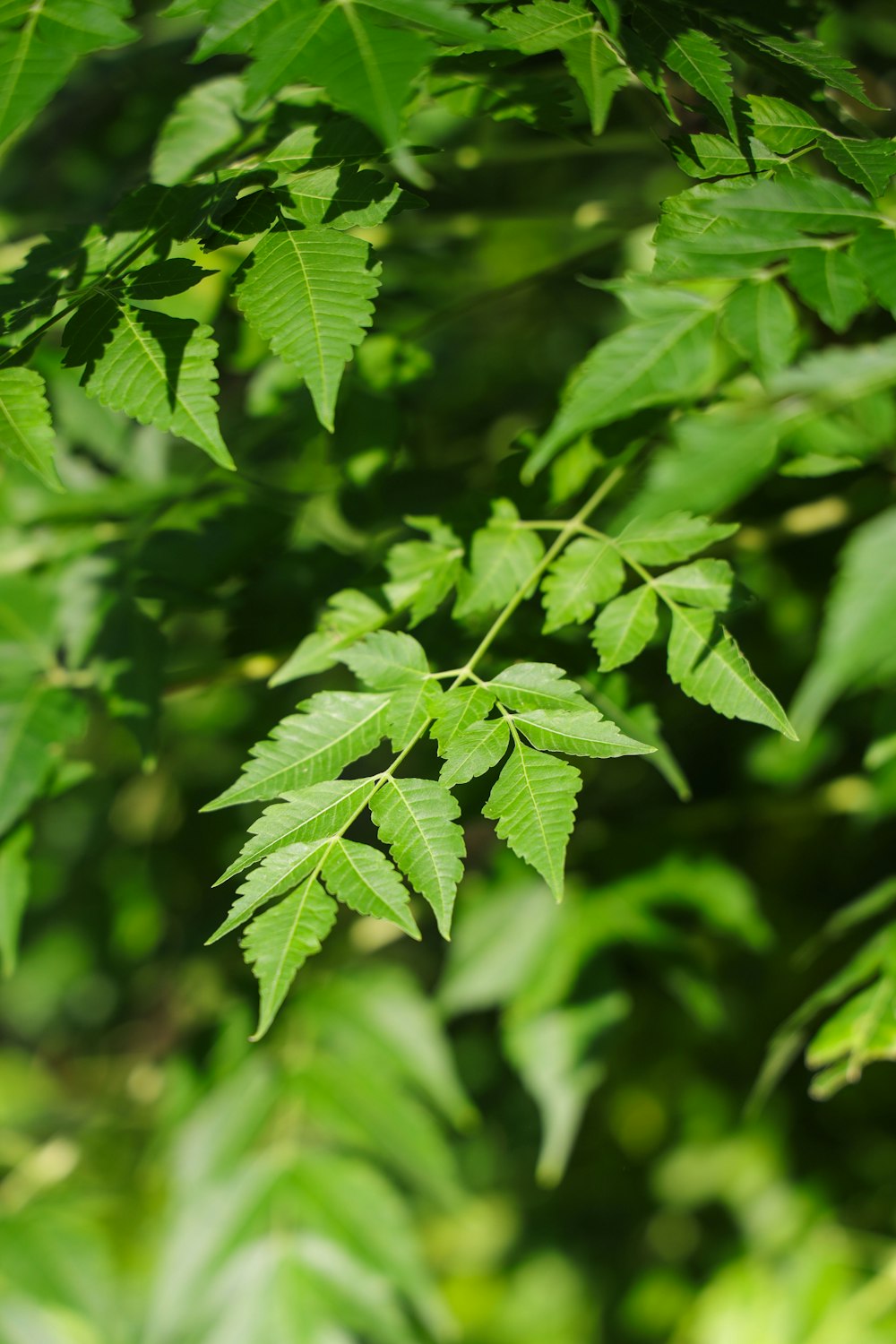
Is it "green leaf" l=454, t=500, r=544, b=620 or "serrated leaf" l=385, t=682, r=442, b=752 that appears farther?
"green leaf" l=454, t=500, r=544, b=620

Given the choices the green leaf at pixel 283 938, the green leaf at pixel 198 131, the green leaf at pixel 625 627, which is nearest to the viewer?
the green leaf at pixel 283 938

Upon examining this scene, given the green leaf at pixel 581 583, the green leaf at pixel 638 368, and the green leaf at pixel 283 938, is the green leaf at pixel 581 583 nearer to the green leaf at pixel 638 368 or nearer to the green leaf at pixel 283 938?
the green leaf at pixel 638 368

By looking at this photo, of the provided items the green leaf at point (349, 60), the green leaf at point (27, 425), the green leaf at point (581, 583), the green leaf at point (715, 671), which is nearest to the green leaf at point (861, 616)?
the green leaf at point (715, 671)

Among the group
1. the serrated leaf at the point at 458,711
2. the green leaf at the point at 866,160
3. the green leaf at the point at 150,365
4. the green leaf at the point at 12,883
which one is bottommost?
the green leaf at the point at 12,883

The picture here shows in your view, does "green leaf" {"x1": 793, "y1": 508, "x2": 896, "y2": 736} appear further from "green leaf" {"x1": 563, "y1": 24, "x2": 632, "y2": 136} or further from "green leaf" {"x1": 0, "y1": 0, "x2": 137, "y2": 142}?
"green leaf" {"x1": 0, "y1": 0, "x2": 137, "y2": 142}

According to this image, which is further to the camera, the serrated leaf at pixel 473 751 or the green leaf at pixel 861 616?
the serrated leaf at pixel 473 751

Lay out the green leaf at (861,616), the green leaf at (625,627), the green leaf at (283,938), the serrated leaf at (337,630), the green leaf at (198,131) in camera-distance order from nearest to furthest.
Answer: the green leaf at (861,616) → the green leaf at (283,938) → the green leaf at (625,627) → the serrated leaf at (337,630) → the green leaf at (198,131)

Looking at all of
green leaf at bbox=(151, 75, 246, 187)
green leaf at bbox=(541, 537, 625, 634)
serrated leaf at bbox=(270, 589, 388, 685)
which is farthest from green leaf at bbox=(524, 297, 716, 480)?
green leaf at bbox=(151, 75, 246, 187)

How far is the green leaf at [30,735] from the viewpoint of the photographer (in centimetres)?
99

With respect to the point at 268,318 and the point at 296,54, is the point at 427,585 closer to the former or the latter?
the point at 268,318

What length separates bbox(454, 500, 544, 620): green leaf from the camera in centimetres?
83

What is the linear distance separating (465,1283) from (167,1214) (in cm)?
81

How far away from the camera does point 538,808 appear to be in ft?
2.11

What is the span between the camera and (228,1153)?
49.4 inches
